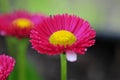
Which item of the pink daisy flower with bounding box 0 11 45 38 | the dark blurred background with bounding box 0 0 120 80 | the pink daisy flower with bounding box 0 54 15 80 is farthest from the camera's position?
A: the dark blurred background with bounding box 0 0 120 80

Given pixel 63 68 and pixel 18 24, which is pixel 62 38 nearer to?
pixel 63 68

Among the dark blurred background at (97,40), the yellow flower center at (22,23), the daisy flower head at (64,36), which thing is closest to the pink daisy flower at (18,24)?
the yellow flower center at (22,23)

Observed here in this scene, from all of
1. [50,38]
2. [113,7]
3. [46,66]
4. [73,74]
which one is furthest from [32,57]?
[50,38]

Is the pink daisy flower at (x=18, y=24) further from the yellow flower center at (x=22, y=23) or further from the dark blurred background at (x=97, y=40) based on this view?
the dark blurred background at (x=97, y=40)

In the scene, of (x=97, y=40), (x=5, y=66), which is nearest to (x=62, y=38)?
(x=5, y=66)

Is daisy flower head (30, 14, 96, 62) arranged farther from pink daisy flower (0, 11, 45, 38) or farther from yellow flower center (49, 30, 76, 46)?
pink daisy flower (0, 11, 45, 38)

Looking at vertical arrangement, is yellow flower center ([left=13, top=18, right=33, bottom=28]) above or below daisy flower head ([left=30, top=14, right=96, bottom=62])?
above

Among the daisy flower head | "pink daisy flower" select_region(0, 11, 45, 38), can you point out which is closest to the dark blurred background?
"pink daisy flower" select_region(0, 11, 45, 38)
